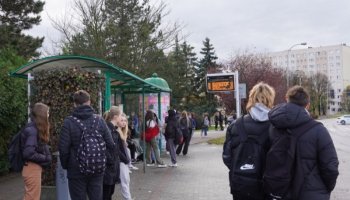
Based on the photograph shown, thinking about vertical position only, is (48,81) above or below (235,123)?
above

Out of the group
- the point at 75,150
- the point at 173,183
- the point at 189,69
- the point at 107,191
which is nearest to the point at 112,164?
the point at 107,191

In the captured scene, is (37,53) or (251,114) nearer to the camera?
(251,114)

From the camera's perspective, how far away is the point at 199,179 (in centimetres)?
1152

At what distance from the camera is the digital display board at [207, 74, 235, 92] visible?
731 inches

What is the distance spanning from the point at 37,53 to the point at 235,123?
78.5ft

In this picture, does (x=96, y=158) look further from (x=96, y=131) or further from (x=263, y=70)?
(x=263, y=70)

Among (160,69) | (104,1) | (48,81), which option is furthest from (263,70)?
(48,81)

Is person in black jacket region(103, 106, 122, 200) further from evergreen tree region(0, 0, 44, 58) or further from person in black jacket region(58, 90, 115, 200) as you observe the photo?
evergreen tree region(0, 0, 44, 58)

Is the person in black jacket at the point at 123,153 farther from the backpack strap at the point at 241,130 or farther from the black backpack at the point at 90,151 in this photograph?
the backpack strap at the point at 241,130

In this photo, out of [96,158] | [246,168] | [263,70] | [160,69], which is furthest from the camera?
[263,70]

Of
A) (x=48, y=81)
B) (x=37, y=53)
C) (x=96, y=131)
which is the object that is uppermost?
(x=37, y=53)

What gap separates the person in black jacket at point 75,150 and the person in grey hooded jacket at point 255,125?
1.59m

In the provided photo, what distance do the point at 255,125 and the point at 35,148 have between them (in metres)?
2.82

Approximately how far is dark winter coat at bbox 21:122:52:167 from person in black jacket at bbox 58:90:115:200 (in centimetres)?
57
